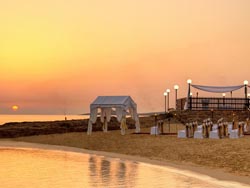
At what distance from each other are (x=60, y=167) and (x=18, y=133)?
2034 centimetres

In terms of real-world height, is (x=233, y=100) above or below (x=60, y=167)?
above

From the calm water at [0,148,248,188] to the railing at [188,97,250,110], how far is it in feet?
84.4

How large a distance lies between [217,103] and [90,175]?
1299 inches

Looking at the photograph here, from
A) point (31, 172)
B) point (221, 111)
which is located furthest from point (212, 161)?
point (221, 111)

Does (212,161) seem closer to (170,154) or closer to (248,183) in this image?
(170,154)

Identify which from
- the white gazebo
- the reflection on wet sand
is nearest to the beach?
the reflection on wet sand

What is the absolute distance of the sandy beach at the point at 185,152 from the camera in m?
14.7

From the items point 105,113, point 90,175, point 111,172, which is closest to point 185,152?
point 111,172

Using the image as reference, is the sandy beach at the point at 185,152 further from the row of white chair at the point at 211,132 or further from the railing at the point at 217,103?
the railing at the point at 217,103

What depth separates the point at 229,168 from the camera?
48.6 feet

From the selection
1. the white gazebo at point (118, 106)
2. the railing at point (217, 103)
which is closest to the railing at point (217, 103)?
the railing at point (217, 103)

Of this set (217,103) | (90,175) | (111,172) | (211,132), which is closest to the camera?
(90,175)

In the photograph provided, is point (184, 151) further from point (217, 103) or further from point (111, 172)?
point (217, 103)

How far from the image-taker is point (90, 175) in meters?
13.7
